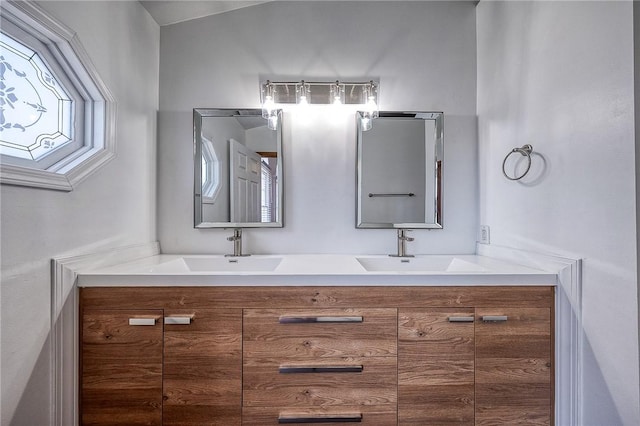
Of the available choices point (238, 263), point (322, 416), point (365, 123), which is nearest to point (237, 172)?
point (238, 263)

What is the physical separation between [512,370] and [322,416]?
80cm

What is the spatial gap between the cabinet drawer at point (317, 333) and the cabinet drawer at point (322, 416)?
0.72 ft

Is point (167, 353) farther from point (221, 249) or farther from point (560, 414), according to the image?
point (560, 414)

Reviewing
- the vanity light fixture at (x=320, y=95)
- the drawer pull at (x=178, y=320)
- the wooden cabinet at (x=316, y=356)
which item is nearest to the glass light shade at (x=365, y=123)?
the vanity light fixture at (x=320, y=95)

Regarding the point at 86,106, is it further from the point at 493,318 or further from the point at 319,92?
the point at 493,318

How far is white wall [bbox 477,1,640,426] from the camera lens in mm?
1009

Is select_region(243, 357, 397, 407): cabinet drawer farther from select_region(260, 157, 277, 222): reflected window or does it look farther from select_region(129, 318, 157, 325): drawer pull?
select_region(260, 157, 277, 222): reflected window

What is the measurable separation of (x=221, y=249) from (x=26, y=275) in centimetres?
91

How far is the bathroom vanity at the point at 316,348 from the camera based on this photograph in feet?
3.96

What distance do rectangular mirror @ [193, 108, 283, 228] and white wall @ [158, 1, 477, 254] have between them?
0.20ft

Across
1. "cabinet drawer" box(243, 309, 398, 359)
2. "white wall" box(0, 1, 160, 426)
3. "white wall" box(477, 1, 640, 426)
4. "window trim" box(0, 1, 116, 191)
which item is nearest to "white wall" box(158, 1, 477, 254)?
"white wall" box(0, 1, 160, 426)

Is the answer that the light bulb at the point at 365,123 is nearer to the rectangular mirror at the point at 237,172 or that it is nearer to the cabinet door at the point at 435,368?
the rectangular mirror at the point at 237,172

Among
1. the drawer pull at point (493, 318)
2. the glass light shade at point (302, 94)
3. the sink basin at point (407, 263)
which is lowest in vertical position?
the drawer pull at point (493, 318)

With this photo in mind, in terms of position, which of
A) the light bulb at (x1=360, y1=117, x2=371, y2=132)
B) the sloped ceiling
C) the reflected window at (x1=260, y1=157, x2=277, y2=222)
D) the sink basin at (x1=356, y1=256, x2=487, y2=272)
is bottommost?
the sink basin at (x1=356, y1=256, x2=487, y2=272)
